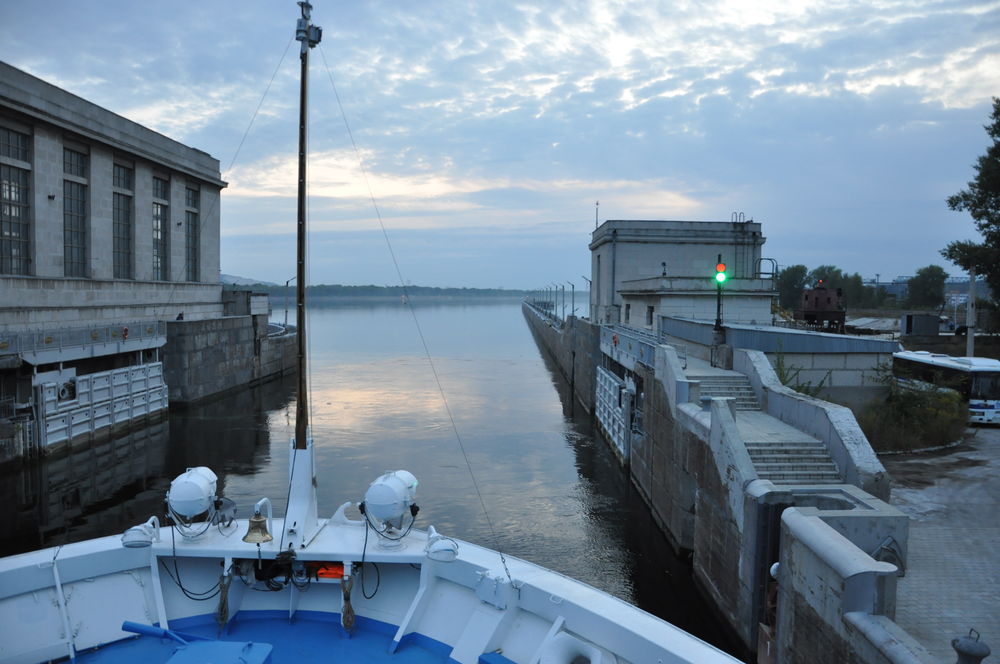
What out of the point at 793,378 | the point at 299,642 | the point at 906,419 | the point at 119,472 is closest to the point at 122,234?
the point at 119,472

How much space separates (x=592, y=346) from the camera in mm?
40219

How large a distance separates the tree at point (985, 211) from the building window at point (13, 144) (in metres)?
43.7

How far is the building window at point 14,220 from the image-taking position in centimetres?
2864

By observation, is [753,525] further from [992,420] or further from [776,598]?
[992,420]

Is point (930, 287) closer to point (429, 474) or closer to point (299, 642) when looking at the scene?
point (429, 474)

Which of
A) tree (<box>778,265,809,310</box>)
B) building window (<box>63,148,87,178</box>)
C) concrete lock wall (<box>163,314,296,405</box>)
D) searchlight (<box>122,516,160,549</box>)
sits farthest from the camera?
tree (<box>778,265,809,310</box>)

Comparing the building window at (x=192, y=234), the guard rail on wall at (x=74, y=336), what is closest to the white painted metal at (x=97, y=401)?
the guard rail on wall at (x=74, y=336)

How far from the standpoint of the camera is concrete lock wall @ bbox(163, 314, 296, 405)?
1489 inches

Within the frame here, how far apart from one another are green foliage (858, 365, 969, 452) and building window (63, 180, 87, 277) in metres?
33.6

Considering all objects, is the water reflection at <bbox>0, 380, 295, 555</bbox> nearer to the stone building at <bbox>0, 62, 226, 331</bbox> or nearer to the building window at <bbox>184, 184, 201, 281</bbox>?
the stone building at <bbox>0, 62, 226, 331</bbox>

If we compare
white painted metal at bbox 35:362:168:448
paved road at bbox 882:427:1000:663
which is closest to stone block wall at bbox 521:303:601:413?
paved road at bbox 882:427:1000:663

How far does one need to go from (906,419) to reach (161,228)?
40.6 metres

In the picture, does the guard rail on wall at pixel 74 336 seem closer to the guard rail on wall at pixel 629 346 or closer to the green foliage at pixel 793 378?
the guard rail on wall at pixel 629 346

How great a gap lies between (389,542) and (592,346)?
1270 inches
